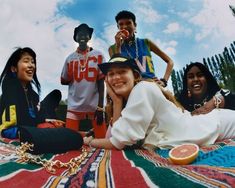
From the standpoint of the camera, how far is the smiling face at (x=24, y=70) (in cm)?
355

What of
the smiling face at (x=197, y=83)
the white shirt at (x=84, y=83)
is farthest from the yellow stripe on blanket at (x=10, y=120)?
the smiling face at (x=197, y=83)

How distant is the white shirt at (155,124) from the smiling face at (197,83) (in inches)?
52.6

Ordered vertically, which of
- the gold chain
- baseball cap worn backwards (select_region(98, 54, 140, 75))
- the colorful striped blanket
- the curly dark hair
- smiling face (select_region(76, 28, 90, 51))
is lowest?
the gold chain

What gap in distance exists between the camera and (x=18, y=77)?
A: 356 cm

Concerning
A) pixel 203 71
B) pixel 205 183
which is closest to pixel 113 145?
pixel 205 183

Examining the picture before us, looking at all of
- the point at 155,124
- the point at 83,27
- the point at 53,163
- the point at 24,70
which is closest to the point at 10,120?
the point at 24,70

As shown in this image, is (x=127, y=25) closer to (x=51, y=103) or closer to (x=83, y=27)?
(x=83, y=27)

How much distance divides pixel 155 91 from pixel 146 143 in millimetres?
369

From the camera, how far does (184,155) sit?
5.57 ft

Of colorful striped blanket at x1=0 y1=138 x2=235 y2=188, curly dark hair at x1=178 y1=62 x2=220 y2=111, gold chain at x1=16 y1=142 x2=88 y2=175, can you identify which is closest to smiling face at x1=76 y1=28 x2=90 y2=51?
curly dark hair at x1=178 y1=62 x2=220 y2=111

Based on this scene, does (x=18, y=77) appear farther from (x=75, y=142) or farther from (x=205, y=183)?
(x=205, y=183)

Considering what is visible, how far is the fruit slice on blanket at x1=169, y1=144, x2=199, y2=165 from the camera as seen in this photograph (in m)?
1.64

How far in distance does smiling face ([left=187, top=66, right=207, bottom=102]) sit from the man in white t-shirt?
1.11m

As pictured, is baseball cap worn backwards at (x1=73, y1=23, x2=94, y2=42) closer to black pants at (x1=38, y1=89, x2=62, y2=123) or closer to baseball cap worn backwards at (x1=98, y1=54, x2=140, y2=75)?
black pants at (x1=38, y1=89, x2=62, y2=123)
